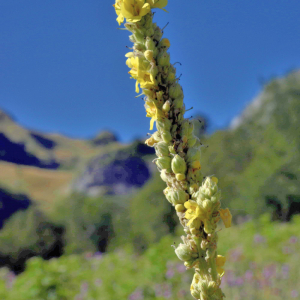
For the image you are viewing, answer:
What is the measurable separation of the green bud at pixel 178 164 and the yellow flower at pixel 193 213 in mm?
107

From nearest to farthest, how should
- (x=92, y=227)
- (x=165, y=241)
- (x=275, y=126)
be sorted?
(x=165, y=241) → (x=275, y=126) → (x=92, y=227)

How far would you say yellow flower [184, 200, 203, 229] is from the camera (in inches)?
35.4

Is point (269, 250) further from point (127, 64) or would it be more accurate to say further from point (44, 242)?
point (44, 242)

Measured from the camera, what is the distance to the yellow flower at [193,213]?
898mm

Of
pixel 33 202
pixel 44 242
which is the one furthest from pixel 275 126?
pixel 33 202

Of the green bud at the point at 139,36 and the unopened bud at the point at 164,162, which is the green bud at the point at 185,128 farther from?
the green bud at the point at 139,36

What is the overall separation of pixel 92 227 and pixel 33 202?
45450 millimetres

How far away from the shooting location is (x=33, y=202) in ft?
273

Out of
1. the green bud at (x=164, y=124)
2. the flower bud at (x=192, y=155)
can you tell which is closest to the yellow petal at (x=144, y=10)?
the green bud at (x=164, y=124)

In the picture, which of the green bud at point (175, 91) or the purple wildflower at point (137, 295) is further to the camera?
the purple wildflower at point (137, 295)

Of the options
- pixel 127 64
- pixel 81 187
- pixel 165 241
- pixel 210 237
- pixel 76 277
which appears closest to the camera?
pixel 210 237

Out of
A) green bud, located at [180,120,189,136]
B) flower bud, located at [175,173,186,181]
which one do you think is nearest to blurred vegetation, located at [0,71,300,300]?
green bud, located at [180,120,189,136]

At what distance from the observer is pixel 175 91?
3.13 ft

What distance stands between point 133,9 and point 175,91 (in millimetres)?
307
